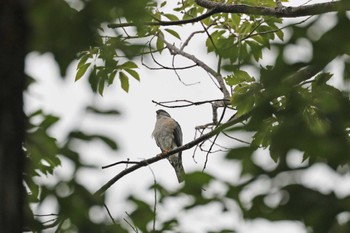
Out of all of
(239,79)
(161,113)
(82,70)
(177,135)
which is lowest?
(177,135)

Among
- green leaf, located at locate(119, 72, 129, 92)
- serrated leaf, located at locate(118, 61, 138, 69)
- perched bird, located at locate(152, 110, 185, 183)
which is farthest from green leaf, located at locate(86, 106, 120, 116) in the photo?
perched bird, located at locate(152, 110, 185, 183)

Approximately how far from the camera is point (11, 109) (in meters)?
0.96

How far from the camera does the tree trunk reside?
0.94 metres

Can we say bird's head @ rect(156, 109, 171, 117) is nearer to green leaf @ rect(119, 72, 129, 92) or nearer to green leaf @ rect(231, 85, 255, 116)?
green leaf @ rect(119, 72, 129, 92)

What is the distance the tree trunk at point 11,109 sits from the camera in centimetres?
94

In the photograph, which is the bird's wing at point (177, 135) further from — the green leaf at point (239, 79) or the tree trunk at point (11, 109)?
the tree trunk at point (11, 109)

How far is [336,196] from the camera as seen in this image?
4.02 ft

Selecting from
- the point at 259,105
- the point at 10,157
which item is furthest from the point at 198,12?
the point at 10,157

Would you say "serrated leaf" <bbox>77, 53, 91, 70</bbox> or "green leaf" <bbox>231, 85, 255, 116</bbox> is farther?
"serrated leaf" <bbox>77, 53, 91, 70</bbox>

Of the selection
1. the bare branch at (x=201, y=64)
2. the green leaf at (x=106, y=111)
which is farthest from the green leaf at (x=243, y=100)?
the bare branch at (x=201, y=64)

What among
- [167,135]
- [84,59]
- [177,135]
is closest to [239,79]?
[84,59]

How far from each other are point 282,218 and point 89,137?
423 millimetres

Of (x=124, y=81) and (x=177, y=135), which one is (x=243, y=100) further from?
(x=177, y=135)

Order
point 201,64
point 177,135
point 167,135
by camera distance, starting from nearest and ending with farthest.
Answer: point 201,64
point 167,135
point 177,135
